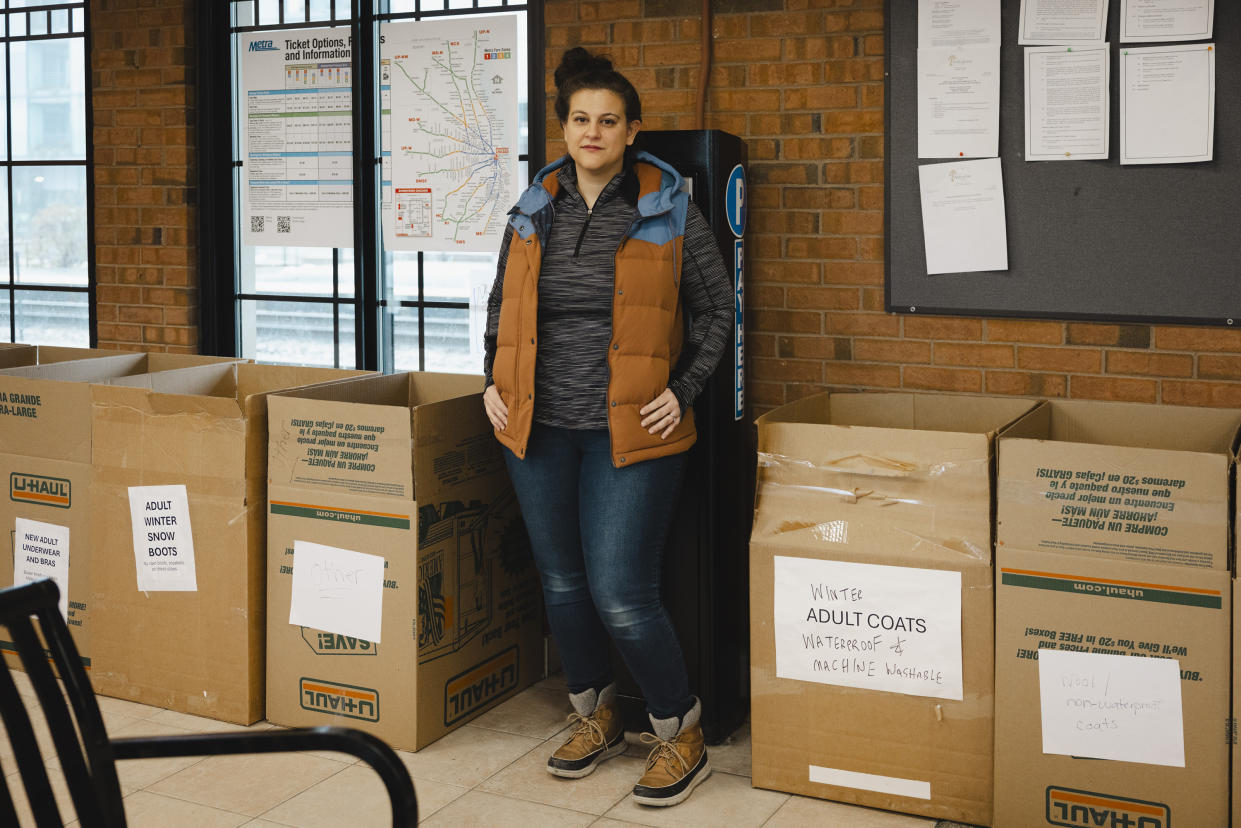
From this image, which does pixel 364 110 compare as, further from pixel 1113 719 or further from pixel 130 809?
pixel 1113 719

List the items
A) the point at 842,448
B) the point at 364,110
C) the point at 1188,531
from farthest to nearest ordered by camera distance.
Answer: the point at 364,110 → the point at 842,448 → the point at 1188,531

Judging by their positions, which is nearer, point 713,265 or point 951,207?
point 713,265

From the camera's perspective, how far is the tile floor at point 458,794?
2.58 m

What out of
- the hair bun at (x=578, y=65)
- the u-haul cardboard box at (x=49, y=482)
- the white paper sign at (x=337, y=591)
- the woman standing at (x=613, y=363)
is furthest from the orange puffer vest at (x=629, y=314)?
the u-haul cardboard box at (x=49, y=482)

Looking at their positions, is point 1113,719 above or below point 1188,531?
below

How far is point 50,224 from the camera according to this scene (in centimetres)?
439

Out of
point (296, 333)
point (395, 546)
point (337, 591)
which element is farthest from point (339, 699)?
point (296, 333)

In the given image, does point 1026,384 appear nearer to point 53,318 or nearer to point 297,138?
point 297,138

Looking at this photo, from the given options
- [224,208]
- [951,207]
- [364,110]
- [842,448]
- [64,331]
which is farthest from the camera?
[64,331]

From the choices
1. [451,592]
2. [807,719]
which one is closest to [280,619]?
[451,592]

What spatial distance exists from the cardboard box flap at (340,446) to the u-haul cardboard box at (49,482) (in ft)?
1.96

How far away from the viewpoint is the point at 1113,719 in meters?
2.38

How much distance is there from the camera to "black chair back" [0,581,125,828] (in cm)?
139

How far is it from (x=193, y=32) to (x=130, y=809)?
8.43ft
